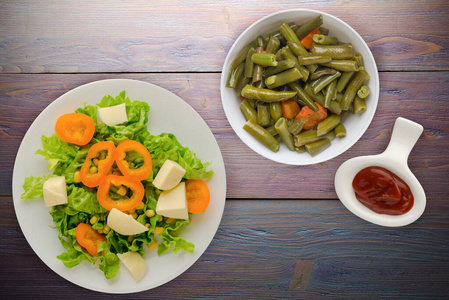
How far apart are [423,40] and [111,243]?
74.5 inches

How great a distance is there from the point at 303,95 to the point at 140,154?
2.67 feet

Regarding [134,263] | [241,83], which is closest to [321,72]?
[241,83]

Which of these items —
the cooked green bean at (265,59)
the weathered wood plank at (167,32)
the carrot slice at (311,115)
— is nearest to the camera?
the cooked green bean at (265,59)

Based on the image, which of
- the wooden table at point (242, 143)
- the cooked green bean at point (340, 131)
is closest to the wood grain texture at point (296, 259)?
the wooden table at point (242, 143)

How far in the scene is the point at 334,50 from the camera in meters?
1.68

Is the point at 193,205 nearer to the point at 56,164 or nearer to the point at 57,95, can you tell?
the point at 56,164

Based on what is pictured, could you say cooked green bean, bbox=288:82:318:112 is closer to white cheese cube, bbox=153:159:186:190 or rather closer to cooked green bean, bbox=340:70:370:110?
cooked green bean, bbox=340:70:370:110

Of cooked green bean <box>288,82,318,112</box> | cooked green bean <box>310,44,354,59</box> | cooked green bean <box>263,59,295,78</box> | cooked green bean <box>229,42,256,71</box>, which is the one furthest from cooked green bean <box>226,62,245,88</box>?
cooked green bean <box>310,44,354,59</box>

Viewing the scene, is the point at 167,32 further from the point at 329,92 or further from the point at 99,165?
the point at 329,92

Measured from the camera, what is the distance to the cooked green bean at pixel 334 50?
65.7 inches

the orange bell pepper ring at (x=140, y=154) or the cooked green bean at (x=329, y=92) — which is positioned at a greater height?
the cooked green bean at (x=329, y=92)

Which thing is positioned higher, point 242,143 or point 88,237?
point 242,143

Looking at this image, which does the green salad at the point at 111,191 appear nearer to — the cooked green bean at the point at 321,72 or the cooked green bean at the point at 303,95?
the cooked green bean at the point at 303,95

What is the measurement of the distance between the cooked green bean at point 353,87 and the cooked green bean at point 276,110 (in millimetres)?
296
